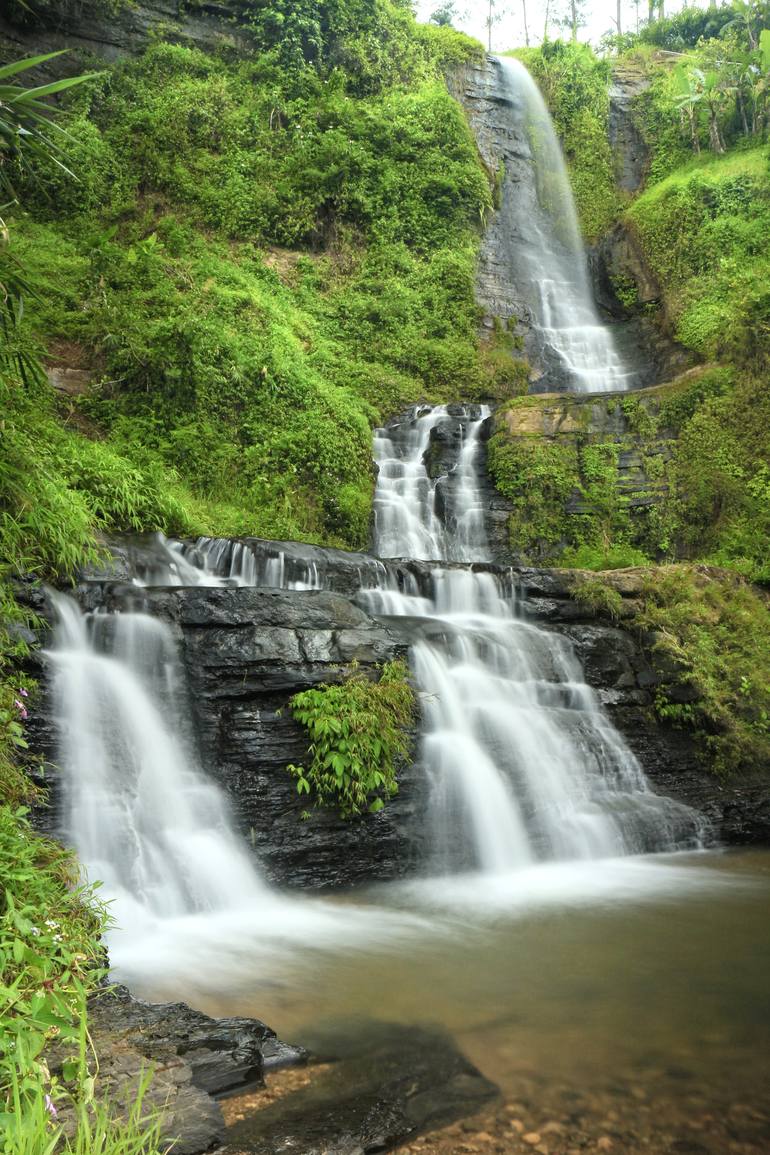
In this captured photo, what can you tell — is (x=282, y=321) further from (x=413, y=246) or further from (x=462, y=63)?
(x=462, y=63)

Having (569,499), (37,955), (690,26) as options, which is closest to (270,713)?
(37,955)

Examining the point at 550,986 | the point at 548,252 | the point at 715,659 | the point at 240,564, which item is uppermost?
the point at 548,252

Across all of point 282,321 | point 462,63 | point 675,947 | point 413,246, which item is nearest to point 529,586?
point 675,947

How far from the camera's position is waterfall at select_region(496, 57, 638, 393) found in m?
17.6

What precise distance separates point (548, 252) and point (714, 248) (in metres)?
4.90

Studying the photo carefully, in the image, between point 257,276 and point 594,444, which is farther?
point 257,276

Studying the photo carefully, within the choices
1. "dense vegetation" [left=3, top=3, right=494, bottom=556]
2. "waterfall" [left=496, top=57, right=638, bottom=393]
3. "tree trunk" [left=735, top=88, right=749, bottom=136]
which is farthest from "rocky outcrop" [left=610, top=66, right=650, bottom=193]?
"dense vegetation" [left=3, top=3, right=494, bottom=556]

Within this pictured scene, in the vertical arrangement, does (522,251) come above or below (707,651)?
above

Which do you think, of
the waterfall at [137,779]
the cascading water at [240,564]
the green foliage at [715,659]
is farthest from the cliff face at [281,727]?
the cascading water at [240,564]

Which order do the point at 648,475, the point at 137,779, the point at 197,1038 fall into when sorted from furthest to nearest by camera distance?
the point at 648,475
the point at 137,779
the point at 197,1038

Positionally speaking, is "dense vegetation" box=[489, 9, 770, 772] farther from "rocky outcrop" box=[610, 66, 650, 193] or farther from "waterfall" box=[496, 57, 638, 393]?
"waterfall" box=[496, 57, 638, 393]

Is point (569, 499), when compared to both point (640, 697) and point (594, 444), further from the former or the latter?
point (640, 697)

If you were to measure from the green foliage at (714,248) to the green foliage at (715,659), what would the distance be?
5777 millimetres

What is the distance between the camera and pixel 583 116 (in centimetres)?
2352
